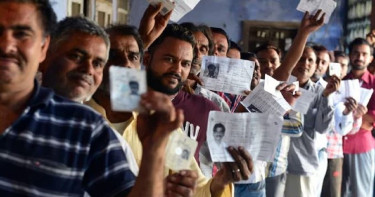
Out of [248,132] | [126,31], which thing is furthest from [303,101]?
[248,132]

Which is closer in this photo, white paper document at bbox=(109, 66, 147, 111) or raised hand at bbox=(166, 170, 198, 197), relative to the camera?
white paper document at bbox=(109, 66, 147, 111)

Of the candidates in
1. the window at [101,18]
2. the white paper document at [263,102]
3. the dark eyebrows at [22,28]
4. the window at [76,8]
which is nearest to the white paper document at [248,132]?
the white paper document at [263,102]

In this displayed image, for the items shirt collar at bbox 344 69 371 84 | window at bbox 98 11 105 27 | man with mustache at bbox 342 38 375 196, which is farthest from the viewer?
shirt collar at bbox 344 69 371 84

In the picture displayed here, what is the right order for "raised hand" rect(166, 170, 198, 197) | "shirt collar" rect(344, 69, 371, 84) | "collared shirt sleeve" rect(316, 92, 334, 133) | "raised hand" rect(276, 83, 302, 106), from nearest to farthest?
1. "raised hand" rect(166, 170, 198, 197)
2. "raised hand" rect(276, 83, 302, 106)
3. "collared shirt sleeve" rect(316, 92, 334, 133)
4. "shirt collar" rect(344, 69, 371, 84)

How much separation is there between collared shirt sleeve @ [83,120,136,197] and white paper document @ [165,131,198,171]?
181 mm

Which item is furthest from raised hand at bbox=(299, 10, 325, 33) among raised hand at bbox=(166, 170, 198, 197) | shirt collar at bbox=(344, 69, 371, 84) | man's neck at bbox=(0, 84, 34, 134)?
shirt collar at bbox=(344, 69, 371, 84)

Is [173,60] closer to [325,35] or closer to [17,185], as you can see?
[17,185]

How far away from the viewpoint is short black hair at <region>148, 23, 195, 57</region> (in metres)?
2.93

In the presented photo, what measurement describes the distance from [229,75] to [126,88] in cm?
165

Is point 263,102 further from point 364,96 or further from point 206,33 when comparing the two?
point 364,96

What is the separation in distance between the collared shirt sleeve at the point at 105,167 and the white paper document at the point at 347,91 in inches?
145

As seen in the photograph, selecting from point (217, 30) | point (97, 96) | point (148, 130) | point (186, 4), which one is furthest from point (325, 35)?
point (148, 130)

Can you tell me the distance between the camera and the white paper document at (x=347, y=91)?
5004mm

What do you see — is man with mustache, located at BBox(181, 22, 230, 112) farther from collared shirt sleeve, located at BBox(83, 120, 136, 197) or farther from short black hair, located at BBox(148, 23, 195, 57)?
collared shirt sleeve, located at BBox(83, 120, 136, 197)
